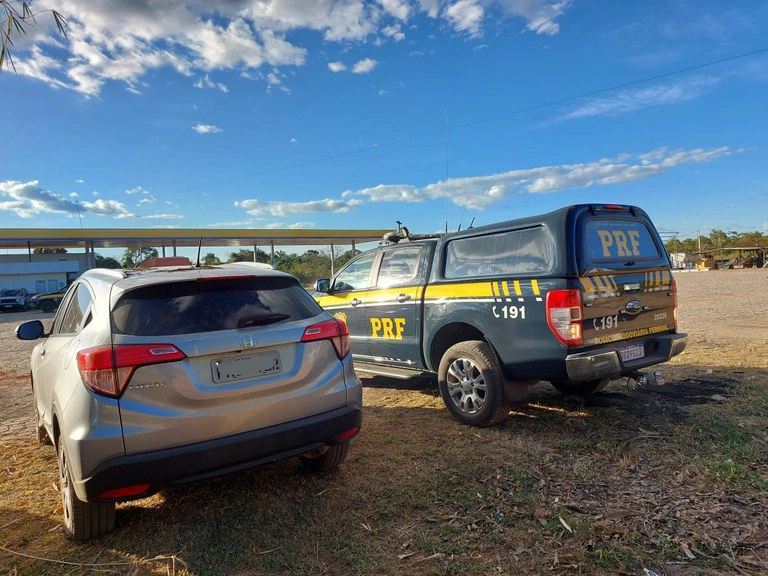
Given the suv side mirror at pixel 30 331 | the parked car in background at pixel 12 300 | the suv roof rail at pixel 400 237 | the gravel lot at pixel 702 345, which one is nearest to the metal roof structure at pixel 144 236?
the parked car in background at pixel 12 300

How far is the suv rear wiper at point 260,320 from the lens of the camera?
3059 millimetres

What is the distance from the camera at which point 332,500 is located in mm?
3410

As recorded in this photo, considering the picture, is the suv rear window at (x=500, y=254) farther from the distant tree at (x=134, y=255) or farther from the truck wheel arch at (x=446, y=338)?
the distant tree at (x=134, y=255)

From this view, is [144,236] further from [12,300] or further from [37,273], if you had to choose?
[37,273]

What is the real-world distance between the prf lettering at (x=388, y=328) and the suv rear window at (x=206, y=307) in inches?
93.9

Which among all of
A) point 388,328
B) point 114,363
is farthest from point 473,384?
point 114,363

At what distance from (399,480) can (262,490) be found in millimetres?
1005

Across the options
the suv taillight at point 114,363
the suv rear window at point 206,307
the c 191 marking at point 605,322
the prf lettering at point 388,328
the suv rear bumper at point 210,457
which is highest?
the suv rear window at point 206,307

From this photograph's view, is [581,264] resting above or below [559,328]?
above

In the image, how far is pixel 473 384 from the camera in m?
4.78

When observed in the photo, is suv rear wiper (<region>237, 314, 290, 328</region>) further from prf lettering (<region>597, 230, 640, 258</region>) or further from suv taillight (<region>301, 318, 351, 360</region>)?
Answer: prf lettering (<region>597, 230, 640, 258</region>)

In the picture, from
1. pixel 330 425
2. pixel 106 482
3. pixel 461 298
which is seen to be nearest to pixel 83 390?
pixel 106 482

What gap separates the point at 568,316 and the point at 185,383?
293 cm

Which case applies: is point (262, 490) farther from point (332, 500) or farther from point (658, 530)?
point (658, 530)
